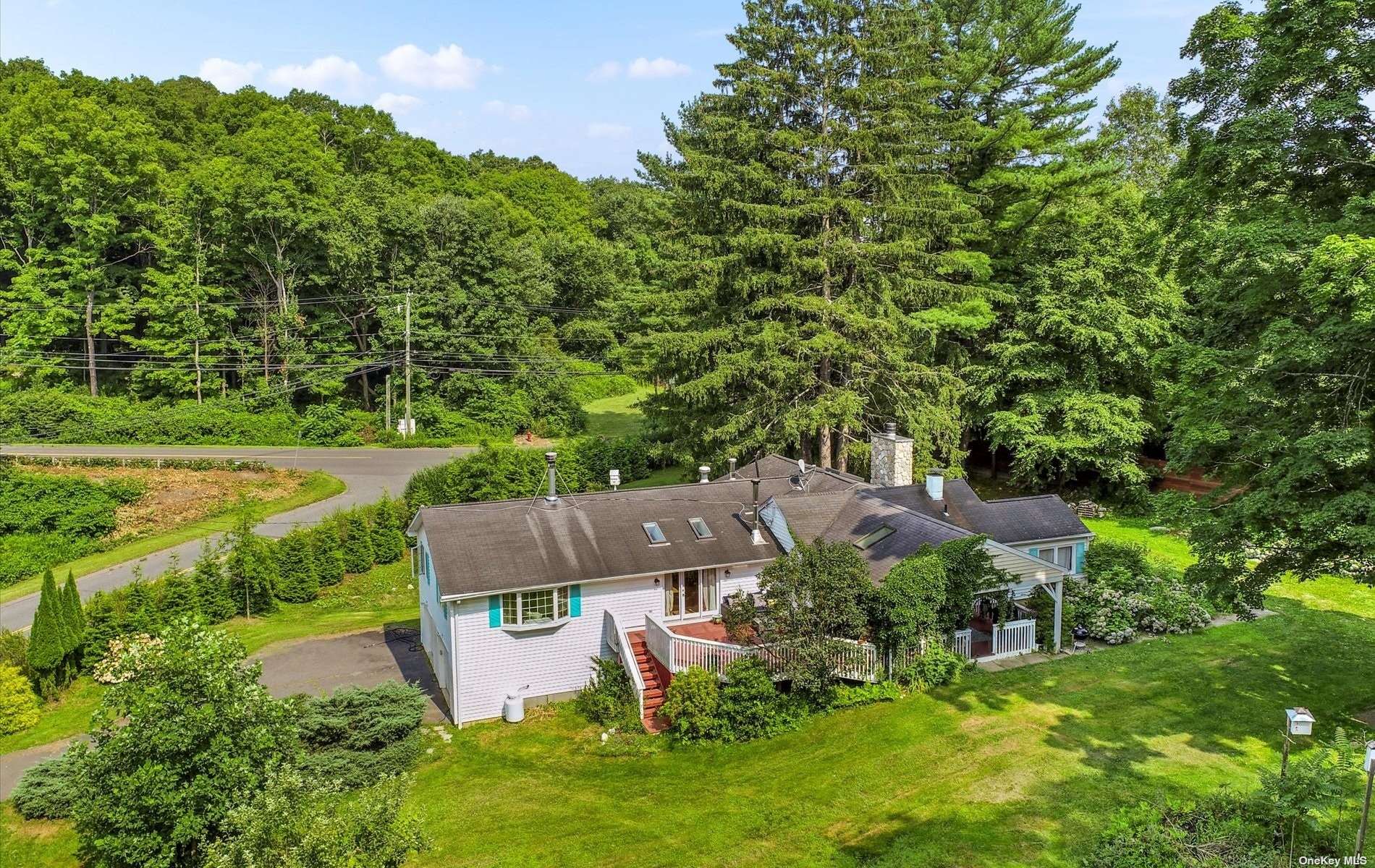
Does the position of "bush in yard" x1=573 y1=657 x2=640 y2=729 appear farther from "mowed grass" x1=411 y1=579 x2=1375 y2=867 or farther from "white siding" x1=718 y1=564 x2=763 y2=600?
"white siding" x1=718 y1=564 x2=763 y2=600

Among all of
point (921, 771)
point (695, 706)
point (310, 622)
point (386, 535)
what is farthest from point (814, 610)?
point (386, 535)

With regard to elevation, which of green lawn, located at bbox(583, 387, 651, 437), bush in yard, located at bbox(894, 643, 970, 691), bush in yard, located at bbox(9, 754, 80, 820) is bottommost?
bush in yard, located at bbox(9, 754, 80, 820)

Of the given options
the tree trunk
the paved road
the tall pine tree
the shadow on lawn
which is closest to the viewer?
the shadow on lawn

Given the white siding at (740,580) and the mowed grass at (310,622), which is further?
the white siding at (740,580)

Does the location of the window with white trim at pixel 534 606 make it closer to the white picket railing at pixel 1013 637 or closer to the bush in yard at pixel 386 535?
the white picket railing at pixel 1013 637

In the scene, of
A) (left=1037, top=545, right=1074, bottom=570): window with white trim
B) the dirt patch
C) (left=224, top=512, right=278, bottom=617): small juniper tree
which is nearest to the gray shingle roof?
(left=1037, top=545, right=1074, bottom=570): window with white trim

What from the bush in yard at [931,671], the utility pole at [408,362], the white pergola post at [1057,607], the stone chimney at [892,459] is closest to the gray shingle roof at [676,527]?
the stone chimney at [892,459]

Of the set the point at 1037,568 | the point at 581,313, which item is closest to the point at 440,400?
the point at 581,313

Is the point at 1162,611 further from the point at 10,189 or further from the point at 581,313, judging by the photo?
the point at 10,189
